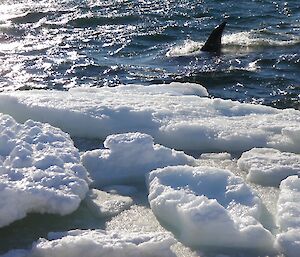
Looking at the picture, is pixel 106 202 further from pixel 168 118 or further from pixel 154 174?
pixel 168 118

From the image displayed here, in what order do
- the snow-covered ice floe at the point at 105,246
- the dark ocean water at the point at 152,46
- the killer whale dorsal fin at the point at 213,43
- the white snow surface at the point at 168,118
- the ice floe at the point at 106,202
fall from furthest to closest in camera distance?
1. the killer whale dorsal fin at the point at 213,43
2. the dark ocean water at the point at 152,46
3. the white snow surface at the point at 168,118
4. the ice floe at the point at 106,202
5. the snow-covered ice floe at the point at 105,246

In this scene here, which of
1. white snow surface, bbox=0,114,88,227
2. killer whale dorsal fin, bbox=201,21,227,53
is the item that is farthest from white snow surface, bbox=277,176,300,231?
killer whale dorsal fin, bbox=201,21,227,53

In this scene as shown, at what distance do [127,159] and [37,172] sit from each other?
2.67 ft

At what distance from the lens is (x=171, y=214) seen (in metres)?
4.20

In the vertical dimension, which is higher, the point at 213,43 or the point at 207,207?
the point at 207,207

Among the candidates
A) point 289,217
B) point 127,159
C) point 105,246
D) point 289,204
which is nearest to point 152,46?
point 127,159

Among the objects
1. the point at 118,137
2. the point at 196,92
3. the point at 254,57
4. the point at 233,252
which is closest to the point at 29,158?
the point at 118,137

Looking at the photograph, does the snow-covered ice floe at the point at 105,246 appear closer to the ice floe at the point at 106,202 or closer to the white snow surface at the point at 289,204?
the ice floe at the point at 106,202

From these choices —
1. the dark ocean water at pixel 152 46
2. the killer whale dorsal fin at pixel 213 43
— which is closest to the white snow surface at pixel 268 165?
the dark ocean water at pixel 152 46

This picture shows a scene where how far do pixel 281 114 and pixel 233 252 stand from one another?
277 centimetres

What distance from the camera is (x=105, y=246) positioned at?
3.69 m

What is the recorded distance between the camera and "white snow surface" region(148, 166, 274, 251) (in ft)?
13.0

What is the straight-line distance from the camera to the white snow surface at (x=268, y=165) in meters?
4.89

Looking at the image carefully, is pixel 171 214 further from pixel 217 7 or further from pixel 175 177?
pixel 217 7
